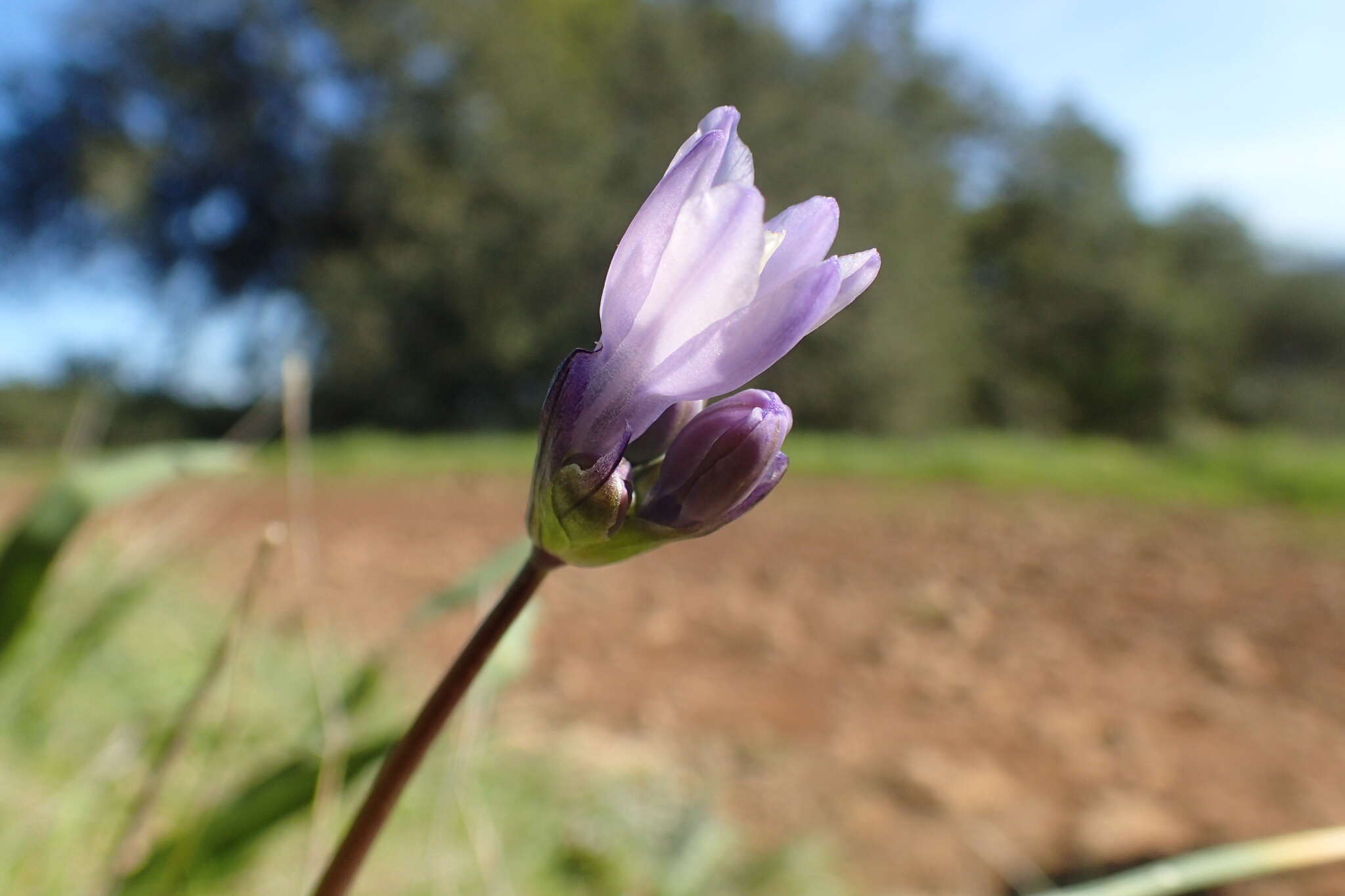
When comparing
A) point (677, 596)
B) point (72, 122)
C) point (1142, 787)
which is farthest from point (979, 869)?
point (72, 122)

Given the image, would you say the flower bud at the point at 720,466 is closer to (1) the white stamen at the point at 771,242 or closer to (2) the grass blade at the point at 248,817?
(1) the white stamen at the point at 771,242

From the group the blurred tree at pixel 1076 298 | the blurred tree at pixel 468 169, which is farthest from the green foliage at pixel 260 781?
the blurred tree at pixel 1076 298

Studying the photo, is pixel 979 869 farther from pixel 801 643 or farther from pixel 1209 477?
pixel 1209 477

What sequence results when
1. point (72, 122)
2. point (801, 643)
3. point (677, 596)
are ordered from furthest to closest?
point (72, 122) < point (677, 596) < point (801, 643)

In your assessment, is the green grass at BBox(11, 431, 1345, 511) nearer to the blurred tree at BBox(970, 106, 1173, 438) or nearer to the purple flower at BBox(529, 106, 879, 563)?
the purple flower at BBox(529, 106, 879, 563)

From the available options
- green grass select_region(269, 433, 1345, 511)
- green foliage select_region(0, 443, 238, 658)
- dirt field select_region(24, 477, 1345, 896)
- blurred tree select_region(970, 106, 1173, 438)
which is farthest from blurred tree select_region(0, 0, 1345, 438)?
green foliage select_region(0, 443, 238, 658)

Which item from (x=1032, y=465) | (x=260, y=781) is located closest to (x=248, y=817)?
(x=260, y=781)

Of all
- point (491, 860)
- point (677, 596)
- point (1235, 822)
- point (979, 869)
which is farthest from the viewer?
point (677, 596)
